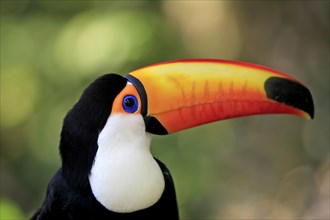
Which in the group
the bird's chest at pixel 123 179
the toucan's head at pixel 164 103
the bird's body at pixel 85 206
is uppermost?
the toucan's head at pixel 164 103

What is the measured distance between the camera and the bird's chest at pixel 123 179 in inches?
78.3

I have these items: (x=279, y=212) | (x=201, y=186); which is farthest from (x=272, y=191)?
(x=201, y=186)

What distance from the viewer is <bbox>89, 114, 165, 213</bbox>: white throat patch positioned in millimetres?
1982

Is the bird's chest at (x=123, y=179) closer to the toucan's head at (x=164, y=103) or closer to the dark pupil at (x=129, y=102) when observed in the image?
the toucan's head at (x=164, y=103)

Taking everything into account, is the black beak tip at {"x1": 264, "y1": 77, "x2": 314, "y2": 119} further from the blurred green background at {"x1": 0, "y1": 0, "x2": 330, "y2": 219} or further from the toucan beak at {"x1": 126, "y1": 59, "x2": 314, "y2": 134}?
the blurred green background at {"x1": 0, "y1": 0, "x2": 330, "y2": 219}

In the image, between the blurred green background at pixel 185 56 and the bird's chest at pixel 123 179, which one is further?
the blurred green background at pixel 185 56

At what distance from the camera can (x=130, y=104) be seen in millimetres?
2020

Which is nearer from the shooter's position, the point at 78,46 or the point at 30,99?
the point at 78,46

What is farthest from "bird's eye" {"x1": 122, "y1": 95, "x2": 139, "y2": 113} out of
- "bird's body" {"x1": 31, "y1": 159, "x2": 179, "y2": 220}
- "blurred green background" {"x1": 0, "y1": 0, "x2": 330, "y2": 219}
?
"blurred green background" {"x1": 0, "y1": 0, "x2": 330, "y2": 219}

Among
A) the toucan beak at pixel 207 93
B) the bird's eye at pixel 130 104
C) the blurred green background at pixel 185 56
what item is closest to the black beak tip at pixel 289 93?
the toucan beak at pixel 207 93

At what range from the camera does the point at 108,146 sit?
1.98 metres

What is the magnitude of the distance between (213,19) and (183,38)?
420 mm

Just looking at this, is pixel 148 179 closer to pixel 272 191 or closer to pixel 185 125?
pixel 185 125

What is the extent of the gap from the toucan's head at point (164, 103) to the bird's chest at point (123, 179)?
0.02m
